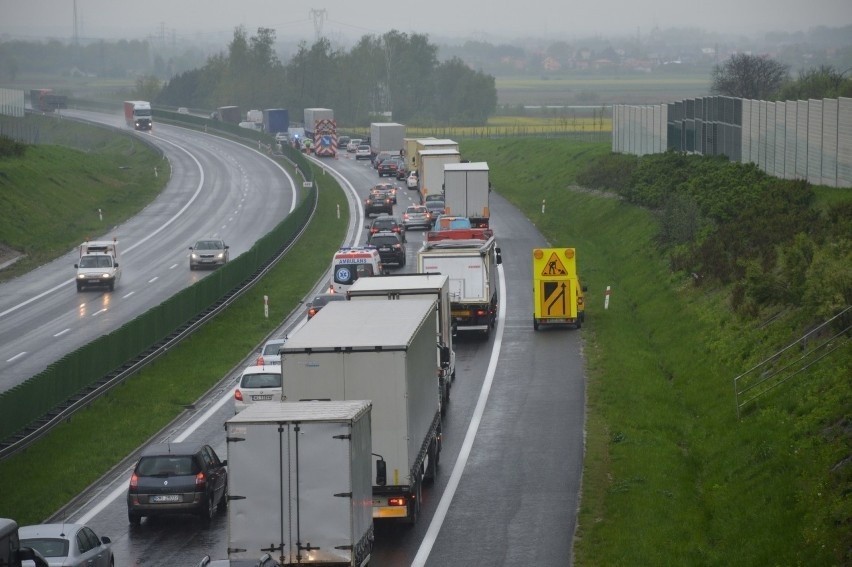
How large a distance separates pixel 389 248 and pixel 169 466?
3667cm

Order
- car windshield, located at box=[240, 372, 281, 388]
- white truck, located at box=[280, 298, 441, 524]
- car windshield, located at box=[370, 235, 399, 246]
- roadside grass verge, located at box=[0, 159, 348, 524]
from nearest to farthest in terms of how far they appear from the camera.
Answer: white truck, located at box=[280, 298, 441, 524] → roadside grass verge, located at box=[0, 159, 348, 524] → car windshield, located at box=[240, 372, 281, 388] → car windshield, located at box=[370, 235, 399, 246]

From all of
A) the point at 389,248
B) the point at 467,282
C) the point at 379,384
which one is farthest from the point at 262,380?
the point at 389,248

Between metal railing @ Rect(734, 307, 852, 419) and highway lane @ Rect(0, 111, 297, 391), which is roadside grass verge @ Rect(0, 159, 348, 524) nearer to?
highway lane @ Rect(0, 111, 297, 391)

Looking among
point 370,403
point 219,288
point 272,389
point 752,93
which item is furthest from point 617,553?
point 752,93

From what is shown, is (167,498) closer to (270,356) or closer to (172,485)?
(172,485)

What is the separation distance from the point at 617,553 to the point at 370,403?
4.72m

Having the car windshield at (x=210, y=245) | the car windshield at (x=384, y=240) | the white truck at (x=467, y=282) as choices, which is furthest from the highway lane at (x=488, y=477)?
the car windshield at (x=210, y=245)

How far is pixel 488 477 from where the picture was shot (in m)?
27.1

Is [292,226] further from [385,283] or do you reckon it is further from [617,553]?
[617,553]

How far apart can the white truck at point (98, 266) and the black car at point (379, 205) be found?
77.9 ft

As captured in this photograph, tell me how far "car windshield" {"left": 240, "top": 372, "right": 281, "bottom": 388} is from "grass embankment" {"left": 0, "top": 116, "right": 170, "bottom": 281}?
34419mm

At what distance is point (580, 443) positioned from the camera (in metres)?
29.6

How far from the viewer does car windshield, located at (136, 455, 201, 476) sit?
23609 mm

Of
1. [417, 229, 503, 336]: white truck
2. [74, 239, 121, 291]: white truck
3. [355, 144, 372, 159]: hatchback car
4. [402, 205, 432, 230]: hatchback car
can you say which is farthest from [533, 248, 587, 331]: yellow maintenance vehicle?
[355, 144, 372, 159]: hatchback car
